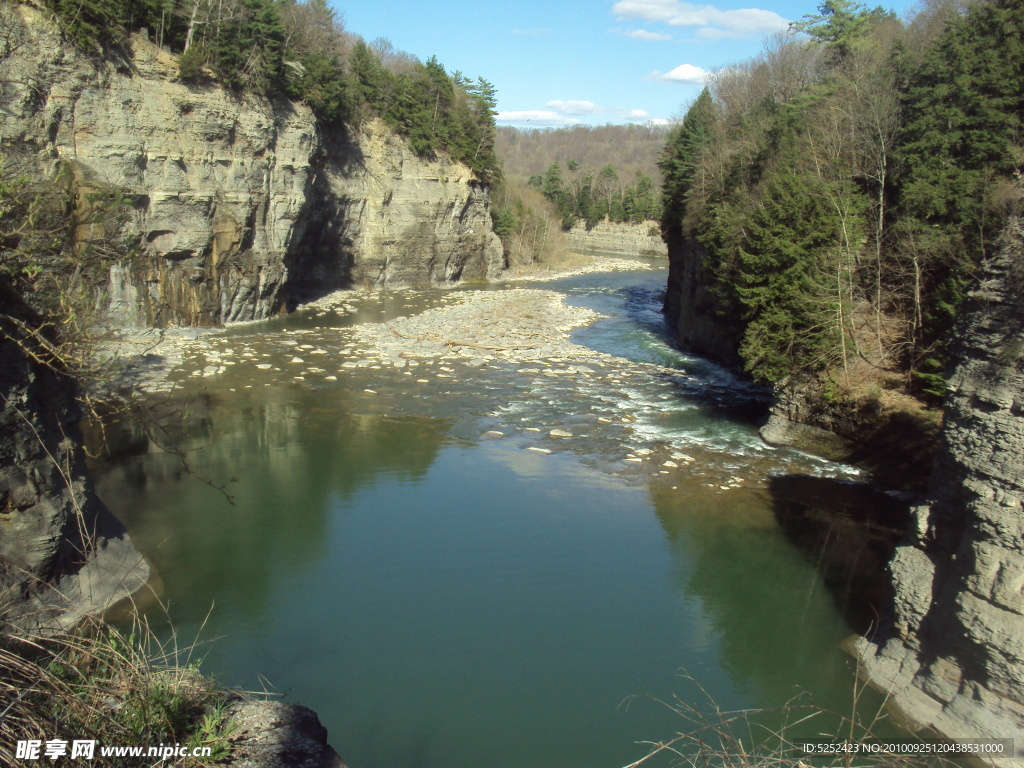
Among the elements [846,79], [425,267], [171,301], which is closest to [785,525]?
[846,79]

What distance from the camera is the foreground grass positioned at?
3684 millimetres

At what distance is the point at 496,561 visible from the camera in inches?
495

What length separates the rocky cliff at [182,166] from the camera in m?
23.5

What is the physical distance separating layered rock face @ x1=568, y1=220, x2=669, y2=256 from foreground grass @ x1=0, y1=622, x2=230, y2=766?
264ft

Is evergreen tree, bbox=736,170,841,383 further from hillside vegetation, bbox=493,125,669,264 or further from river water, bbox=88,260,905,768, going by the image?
hillside vegetation, bbox=493,125,669,264

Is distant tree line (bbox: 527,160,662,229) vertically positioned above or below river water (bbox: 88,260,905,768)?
above

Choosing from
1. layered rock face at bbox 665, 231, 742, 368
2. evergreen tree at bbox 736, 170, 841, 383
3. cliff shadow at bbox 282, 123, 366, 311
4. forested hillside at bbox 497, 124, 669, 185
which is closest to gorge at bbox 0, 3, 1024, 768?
layered rock face at bbox 665, 231, 742, 368

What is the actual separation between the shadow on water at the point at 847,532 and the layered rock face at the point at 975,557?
0.97 m

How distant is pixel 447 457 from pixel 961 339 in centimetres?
1135

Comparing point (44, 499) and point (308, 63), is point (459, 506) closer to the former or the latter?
point (44, 499)

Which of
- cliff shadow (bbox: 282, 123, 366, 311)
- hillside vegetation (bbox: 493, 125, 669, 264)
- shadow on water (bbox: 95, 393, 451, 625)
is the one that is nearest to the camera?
shadow on water (bbox: 95, 393, 451, 625)

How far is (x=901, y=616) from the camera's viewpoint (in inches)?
380

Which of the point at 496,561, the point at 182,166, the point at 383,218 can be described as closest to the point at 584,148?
the point at 383,218

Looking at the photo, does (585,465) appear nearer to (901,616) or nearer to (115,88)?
(901,616)
